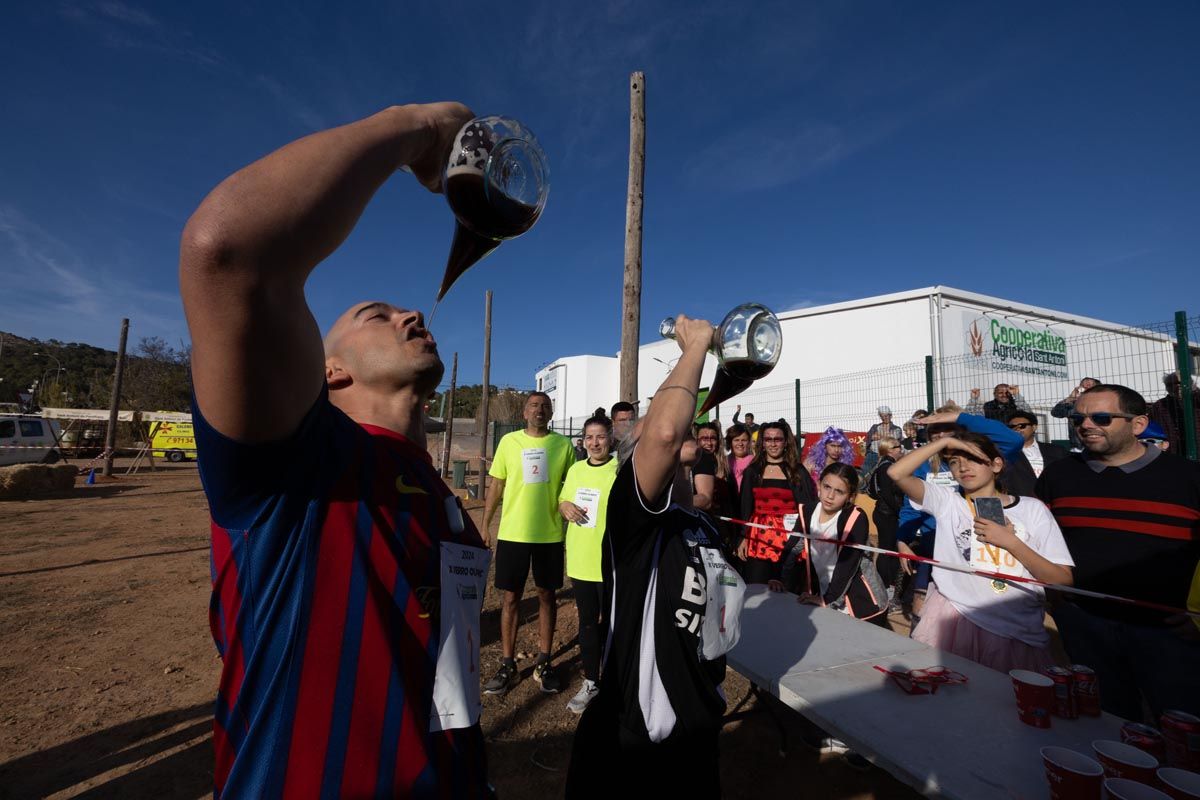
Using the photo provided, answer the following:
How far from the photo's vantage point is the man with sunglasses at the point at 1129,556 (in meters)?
2.71

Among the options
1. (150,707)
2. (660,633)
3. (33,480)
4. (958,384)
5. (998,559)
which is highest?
(958,384)

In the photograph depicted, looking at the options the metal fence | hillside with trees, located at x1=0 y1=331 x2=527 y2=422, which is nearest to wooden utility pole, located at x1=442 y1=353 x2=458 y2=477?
hillside with trees, located at x1=0 y1=331 x2=527 y2=422

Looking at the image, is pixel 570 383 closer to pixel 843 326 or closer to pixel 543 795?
pixel 843 326

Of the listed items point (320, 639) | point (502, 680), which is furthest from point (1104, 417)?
point (502, 680)

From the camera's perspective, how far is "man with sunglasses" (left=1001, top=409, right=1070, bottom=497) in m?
4.75

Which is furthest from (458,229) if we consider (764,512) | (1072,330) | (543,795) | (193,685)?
(1072,330)

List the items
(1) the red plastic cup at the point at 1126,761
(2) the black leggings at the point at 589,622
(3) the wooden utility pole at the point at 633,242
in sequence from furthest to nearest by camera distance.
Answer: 1. (3) the wooden utility pole at the point at 633,242
2. (2) the black leggings at the point at 589,622
3. (1) the red plastic cup at the point at 1126,761

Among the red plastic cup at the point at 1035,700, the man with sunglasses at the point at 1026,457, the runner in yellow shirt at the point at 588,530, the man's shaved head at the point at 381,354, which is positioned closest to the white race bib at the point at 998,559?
the red plastic cup at the point at 1035,700

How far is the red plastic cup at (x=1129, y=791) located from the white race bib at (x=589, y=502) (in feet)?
9.74

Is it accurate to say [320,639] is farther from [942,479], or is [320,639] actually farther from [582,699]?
[942,479]

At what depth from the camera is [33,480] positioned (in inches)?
547

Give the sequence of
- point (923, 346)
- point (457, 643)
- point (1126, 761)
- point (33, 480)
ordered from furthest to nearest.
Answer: point (923, 346)
point (33, 480)
point (1126, 761)
point (457, 643)

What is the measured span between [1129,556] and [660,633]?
2.76m

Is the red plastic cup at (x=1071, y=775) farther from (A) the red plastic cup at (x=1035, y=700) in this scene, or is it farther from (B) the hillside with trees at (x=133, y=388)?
(B) the hillside with trees at (x=133, y=388)
